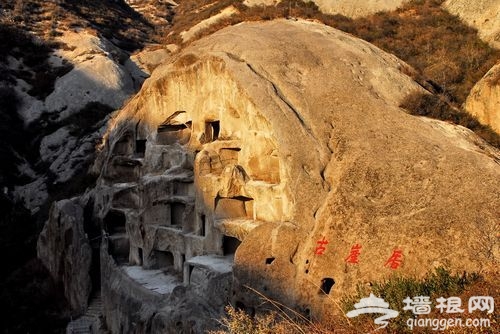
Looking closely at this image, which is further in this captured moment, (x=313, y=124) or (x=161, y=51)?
(x=161, y=51)

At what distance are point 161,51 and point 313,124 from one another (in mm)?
36824

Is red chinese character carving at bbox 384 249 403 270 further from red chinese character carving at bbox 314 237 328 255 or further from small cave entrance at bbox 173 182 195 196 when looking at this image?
small cave entrance at bbox 173 182 195 196

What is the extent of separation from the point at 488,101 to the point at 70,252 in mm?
17349

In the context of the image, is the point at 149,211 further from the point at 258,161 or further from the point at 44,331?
the point at 44,331

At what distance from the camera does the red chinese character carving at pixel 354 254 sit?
10.5 m

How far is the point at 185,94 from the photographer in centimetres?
1819

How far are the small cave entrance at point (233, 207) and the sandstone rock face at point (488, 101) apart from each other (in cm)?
758

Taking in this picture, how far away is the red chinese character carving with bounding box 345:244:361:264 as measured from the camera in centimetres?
1046

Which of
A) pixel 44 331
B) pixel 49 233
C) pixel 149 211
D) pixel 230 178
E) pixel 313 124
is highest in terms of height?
pixel 313 124

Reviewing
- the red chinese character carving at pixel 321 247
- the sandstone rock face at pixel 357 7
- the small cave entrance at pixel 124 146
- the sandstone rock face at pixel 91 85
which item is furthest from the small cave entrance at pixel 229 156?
the sandstone rock face at pixel 91 85

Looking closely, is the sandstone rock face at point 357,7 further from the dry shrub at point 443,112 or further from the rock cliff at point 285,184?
the dry shrub at point 443,112

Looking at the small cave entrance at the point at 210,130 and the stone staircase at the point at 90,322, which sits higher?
the small cave entrance at the point at 210,130

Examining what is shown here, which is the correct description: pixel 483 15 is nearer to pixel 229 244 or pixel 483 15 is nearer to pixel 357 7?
pixel 357 7

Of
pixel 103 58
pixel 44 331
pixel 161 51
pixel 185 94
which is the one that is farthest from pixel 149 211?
pixel 161 51
